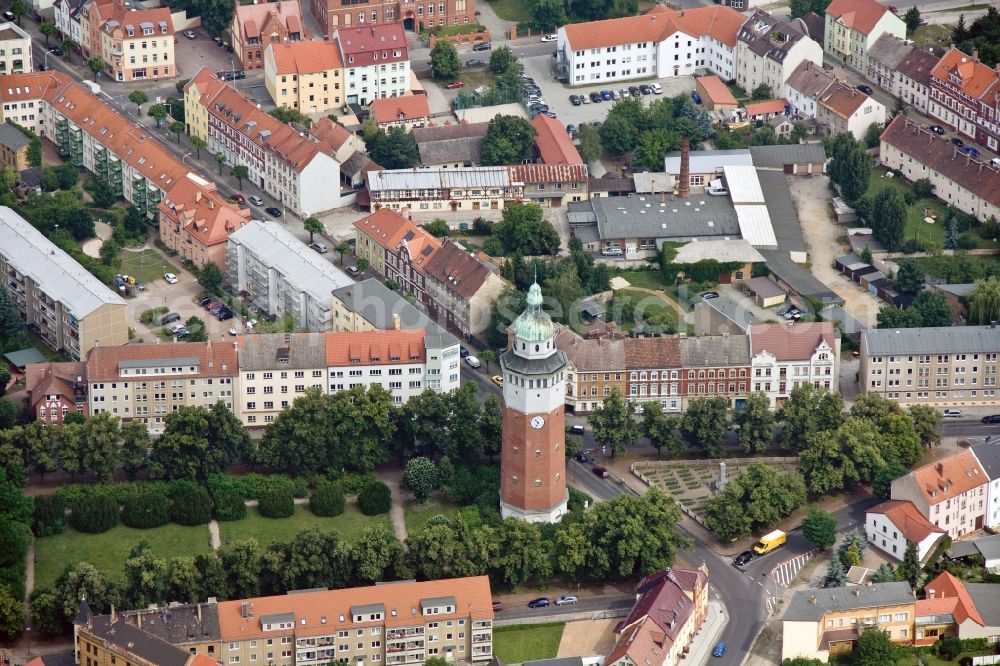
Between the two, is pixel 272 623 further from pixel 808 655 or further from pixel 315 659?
pixel 808 655

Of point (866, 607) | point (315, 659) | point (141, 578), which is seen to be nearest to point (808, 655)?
point (866, 607)

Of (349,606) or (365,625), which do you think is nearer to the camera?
(349,606)

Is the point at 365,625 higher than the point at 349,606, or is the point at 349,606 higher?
the point at 349,606
